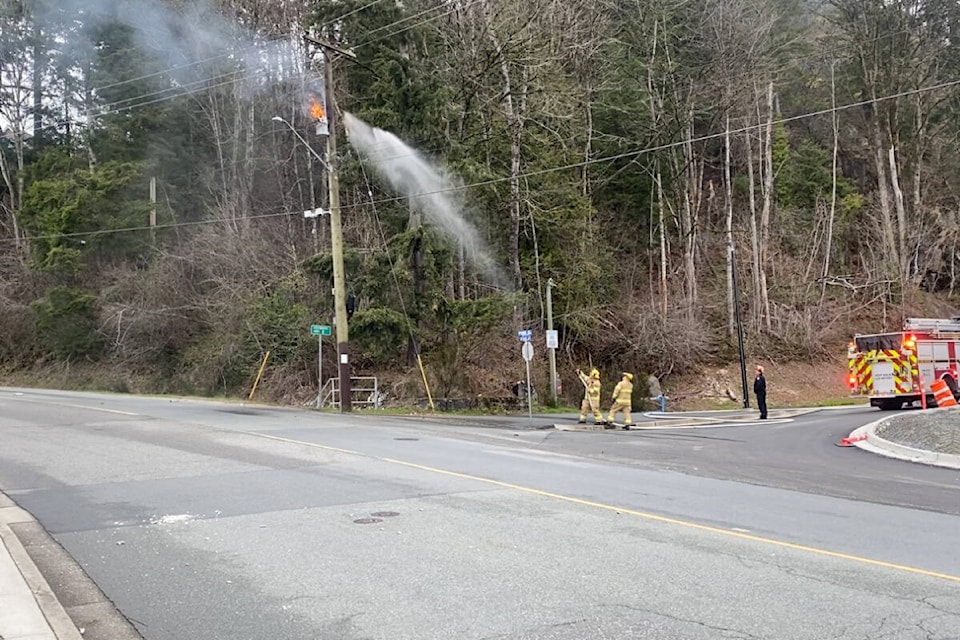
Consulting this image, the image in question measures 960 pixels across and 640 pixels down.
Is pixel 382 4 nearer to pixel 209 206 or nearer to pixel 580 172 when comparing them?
pixel 580 172

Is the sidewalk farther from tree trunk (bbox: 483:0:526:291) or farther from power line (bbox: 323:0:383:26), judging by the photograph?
tree trunk (bbox: 483:0:526:291)

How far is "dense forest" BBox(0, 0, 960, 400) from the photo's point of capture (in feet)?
98.2

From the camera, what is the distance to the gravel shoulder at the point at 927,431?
48.9ft

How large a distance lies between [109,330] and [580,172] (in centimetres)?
2496

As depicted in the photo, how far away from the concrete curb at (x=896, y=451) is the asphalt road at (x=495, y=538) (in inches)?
17.1

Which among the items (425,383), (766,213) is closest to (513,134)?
(425,383)

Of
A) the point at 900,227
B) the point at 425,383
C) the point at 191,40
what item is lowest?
the point at 425,383

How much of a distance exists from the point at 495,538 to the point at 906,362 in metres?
23.8

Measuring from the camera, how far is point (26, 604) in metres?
5.72

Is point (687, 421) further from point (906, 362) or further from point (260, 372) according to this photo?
point (260, 372)

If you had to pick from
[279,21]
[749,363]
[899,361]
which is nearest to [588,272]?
[749,363]

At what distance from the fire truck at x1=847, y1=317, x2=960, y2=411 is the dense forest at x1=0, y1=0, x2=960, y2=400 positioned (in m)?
6.43

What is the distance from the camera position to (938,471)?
13164 mm

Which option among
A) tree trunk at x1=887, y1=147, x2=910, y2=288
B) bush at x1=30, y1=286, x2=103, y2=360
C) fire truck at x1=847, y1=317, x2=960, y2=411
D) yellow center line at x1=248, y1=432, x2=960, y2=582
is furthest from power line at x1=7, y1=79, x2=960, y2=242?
yellow center line at x1=248, y1=432, x2=960, y2=582
